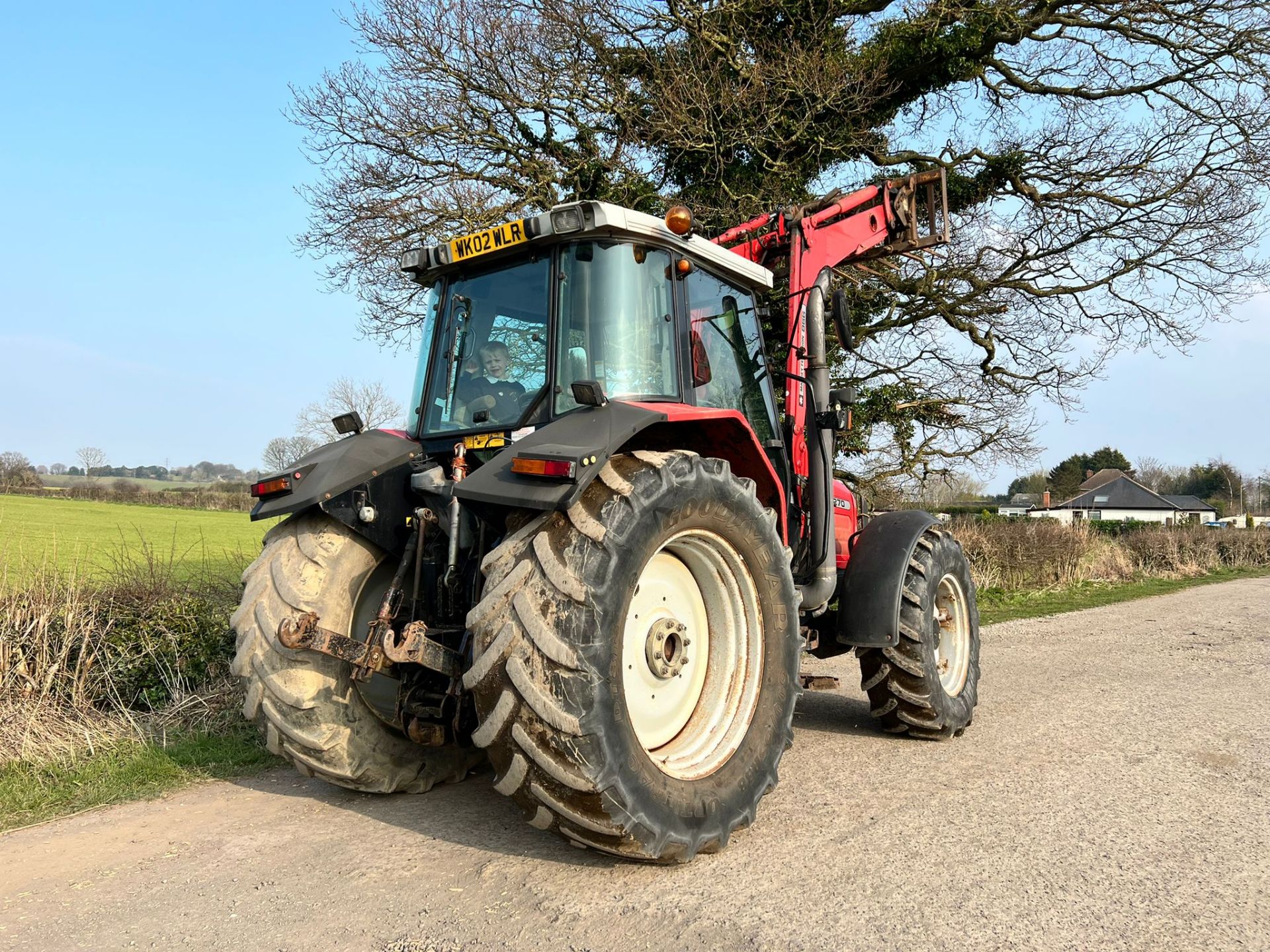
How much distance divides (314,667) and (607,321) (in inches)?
74.5

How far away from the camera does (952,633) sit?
5.69 metres

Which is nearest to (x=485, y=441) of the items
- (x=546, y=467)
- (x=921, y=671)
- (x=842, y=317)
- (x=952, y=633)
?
(x=546, y=467)

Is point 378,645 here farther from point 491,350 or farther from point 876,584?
point 876,584

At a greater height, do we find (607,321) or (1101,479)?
(1101,479)

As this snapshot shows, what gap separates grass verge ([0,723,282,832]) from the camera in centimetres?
413

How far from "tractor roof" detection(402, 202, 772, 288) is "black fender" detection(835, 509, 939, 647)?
5.73 ft

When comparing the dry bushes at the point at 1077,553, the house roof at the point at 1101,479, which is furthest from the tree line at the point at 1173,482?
the dry bushes at the point at 1077,553

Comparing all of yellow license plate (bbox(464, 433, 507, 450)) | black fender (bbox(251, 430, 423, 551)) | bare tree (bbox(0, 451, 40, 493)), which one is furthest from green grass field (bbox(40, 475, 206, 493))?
yellow license plate (bbox(464, 433, 507, 450))

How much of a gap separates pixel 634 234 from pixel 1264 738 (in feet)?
14.9

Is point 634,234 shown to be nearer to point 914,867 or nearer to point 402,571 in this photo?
point 402,571

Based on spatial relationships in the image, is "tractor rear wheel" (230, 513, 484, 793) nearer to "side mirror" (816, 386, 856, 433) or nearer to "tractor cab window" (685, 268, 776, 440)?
"tractor cab window" (685, 268, 776, 440)

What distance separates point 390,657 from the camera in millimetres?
3166

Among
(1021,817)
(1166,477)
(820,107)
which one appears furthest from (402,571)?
(1166,477)

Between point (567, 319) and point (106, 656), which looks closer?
point (567, 319)
